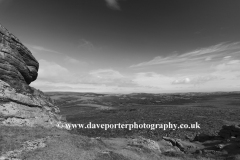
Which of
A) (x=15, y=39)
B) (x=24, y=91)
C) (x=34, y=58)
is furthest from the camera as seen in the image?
(x=34, y=58)

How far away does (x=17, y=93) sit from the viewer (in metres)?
28.0

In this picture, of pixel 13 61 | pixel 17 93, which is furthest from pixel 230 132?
pixel 13 61

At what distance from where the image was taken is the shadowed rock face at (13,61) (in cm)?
2862

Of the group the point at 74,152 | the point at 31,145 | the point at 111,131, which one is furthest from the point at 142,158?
the point at 111,131

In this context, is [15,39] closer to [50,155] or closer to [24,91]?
[24,91]

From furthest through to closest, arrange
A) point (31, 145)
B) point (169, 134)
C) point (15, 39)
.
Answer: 1. point (169, 134)
2. point (15, 39)
3. point (31, 145)

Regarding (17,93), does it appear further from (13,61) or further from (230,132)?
(230,132)

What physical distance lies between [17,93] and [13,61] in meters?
7.10

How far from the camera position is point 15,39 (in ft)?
106

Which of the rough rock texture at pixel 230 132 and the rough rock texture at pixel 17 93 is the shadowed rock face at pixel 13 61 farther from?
the rough rock texture at pixel 230 132

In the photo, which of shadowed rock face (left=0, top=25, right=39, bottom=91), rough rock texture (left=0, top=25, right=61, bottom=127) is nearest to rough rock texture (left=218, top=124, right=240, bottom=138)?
rough rock texture (left=0, top=25, right=61, bottom=127)

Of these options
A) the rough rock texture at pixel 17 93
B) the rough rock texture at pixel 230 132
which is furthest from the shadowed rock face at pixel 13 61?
the rough rock texture at pixel 230 132

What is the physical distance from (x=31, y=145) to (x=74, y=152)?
16.3 ft

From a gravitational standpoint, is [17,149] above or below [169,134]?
above
